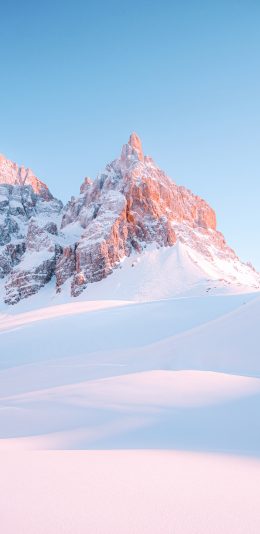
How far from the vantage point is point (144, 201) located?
2410 inches

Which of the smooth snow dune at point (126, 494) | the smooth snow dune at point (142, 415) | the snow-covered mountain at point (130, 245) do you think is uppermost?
the snow-covered mountain at point (130, 245)

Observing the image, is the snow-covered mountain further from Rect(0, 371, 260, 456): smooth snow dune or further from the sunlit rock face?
Rect(0, 371, 260, 456): smooth snow dune

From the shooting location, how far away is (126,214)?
60125 millimetres

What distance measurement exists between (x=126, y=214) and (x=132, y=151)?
63.9 feet

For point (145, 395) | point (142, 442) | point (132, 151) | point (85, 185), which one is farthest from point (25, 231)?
point (142, 442)

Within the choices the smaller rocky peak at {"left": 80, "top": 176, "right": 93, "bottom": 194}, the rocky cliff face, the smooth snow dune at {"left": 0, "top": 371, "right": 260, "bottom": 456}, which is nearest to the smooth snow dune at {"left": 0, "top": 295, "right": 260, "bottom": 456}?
the smooth snow dune at {"left": 0, "top": 371, "right": 260, "bottom": 456}

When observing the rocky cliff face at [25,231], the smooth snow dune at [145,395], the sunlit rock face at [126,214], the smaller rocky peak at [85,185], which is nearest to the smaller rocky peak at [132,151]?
the sunlit rock face at [126,214]

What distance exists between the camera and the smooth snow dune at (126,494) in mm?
1990

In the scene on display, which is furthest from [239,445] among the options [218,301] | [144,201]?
[144,201]

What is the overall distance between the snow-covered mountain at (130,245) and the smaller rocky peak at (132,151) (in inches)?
8.3

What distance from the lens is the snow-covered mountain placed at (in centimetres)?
5006

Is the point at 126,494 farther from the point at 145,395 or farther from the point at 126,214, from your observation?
the point at 126,214

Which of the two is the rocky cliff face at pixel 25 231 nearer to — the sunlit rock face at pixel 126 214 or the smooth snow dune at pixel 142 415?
the sunlit rock face at pixel 126 214

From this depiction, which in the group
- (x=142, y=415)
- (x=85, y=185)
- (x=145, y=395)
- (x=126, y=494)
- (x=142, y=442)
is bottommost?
(x=126, y=494)
